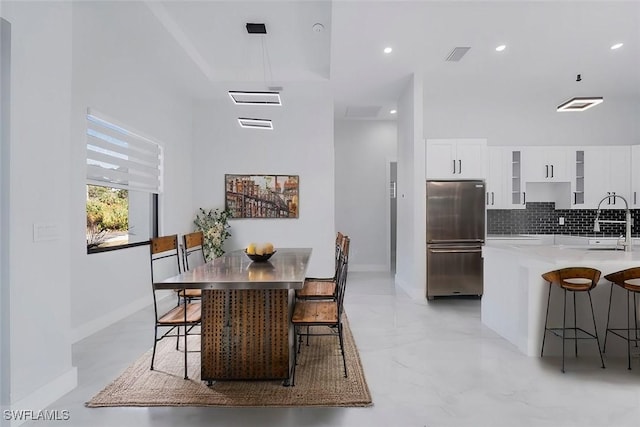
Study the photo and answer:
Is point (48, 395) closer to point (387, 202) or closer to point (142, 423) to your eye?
point (142, 423)

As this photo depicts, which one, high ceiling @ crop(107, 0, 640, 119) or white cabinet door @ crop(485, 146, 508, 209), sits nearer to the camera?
high ceiling @ crop(107, 0, 640, 119)

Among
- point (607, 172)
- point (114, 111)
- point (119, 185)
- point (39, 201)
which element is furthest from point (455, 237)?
point (39, 201)

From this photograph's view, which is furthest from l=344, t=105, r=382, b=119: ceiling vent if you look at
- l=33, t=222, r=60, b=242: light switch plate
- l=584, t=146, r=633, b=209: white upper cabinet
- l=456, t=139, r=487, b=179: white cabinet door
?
l=33, t=222, r=60, b=242: light switch plate

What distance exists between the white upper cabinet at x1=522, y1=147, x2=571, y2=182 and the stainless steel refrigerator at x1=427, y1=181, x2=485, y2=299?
3.61 ft

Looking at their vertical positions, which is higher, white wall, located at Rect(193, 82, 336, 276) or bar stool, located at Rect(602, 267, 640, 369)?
white wall, located at Rect(193, 82, 336, 276)

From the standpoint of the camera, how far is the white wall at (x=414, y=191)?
5504 millimetres

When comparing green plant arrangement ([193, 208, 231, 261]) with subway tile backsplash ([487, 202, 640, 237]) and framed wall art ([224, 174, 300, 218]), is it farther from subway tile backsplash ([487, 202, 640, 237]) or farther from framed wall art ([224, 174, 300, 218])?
subway tile backsplash ([487, 202, 640, 237])

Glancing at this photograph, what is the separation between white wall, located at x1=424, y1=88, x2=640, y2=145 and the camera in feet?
21.3

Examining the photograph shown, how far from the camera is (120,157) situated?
461 centimetres

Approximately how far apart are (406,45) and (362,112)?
306cm

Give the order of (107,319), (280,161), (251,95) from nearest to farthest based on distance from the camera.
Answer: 1. (251,95)
2. (107,319)
3. (280,161)

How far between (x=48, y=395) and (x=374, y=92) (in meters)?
5.63

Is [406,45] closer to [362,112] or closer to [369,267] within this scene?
[362,112]

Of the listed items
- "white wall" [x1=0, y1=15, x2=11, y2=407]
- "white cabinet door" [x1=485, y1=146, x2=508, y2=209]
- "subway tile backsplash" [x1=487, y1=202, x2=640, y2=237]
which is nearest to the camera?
"white wall" [x1=0, y1=15, x2=11, y2=407]
